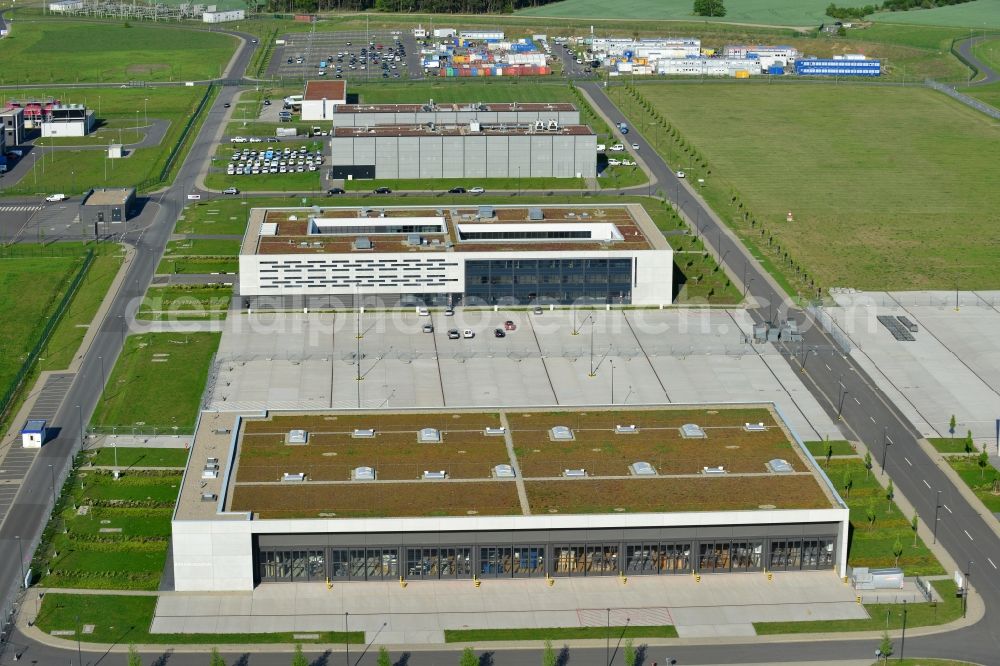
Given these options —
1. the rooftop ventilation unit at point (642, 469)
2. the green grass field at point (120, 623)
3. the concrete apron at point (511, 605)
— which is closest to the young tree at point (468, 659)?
the concrete apron at point (511, 605)

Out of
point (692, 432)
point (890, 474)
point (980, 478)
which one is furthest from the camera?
point (890, 474)

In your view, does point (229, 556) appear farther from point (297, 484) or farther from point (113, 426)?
point (113, 426)

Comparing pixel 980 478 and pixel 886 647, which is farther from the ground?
pixel 980 478

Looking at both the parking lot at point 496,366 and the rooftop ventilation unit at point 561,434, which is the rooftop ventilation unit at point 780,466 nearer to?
the rooftop ventilation unit at point 561,434

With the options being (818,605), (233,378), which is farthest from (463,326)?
(818,605)

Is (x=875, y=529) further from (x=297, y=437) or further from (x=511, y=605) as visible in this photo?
(x=297, y=437)

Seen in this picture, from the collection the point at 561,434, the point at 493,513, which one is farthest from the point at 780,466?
the point at 493,513
